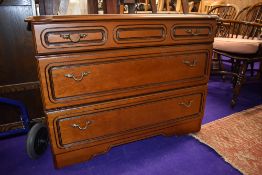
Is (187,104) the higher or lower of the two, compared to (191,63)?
lower

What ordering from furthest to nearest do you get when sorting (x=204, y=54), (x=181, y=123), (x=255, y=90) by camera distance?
(x=255, y=90)
(x=181, y=123)
(x=204, y=54)

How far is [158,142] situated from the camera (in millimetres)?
1680

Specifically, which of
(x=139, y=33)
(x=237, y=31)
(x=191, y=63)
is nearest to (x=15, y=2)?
(x=139, y=33)

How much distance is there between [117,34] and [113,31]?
0.10ft

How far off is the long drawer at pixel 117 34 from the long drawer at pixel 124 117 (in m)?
0.36

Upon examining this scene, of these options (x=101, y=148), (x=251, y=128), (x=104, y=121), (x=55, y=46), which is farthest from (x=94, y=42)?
(x=251, y=128)

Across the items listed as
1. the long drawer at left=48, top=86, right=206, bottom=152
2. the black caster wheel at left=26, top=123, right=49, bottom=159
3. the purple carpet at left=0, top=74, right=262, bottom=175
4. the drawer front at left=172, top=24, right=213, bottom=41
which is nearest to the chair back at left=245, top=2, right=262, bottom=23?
the drawer front at left=172, top=24, right=213, bottom=41

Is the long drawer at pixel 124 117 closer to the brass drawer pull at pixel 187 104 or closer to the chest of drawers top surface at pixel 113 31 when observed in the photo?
the brass drawer pull at pixel 187 104

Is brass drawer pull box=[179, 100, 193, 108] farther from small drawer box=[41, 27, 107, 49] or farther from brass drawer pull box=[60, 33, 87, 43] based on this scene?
brass drawer pull box=[60, 33, 87, 43]

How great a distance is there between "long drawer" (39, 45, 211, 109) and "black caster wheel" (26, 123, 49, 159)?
40 centimetres

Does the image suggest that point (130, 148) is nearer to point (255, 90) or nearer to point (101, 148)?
point (101, 148)

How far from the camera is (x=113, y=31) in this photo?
3.83ft

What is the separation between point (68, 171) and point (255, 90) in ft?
8.46

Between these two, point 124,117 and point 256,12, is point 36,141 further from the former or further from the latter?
point 256,12
